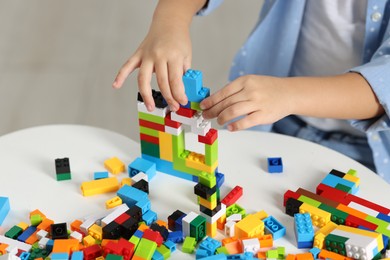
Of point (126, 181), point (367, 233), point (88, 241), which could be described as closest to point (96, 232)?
point (88, 241)

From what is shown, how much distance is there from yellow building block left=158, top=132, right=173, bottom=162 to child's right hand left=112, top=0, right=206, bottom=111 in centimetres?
5

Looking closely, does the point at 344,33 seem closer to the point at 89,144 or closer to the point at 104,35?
the point at 89,144

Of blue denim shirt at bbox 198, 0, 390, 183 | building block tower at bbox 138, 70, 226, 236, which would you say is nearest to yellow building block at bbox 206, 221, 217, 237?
building block tower at bbox 138, 70, 226, 236

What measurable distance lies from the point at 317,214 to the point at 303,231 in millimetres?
43

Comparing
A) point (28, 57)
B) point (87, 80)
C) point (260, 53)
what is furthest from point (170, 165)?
point (28, 57)

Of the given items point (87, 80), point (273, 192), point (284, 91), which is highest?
point (284, 91)

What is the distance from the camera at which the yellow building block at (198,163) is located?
0.87 meters

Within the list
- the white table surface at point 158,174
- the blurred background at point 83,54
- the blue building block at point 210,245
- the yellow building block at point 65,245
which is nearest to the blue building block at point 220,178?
the white table surface at point 158,174

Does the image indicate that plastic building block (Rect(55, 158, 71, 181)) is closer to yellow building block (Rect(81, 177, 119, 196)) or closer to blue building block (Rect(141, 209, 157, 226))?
yellow building block (Rect(81, 177, 119, 196))

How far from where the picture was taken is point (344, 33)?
1.14m

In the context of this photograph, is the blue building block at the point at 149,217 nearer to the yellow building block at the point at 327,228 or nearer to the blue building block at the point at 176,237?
the blue building block at the point at 176,237

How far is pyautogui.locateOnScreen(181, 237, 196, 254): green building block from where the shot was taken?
0.80 m

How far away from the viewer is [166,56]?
3.14 feet

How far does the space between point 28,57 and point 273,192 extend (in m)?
1.30
